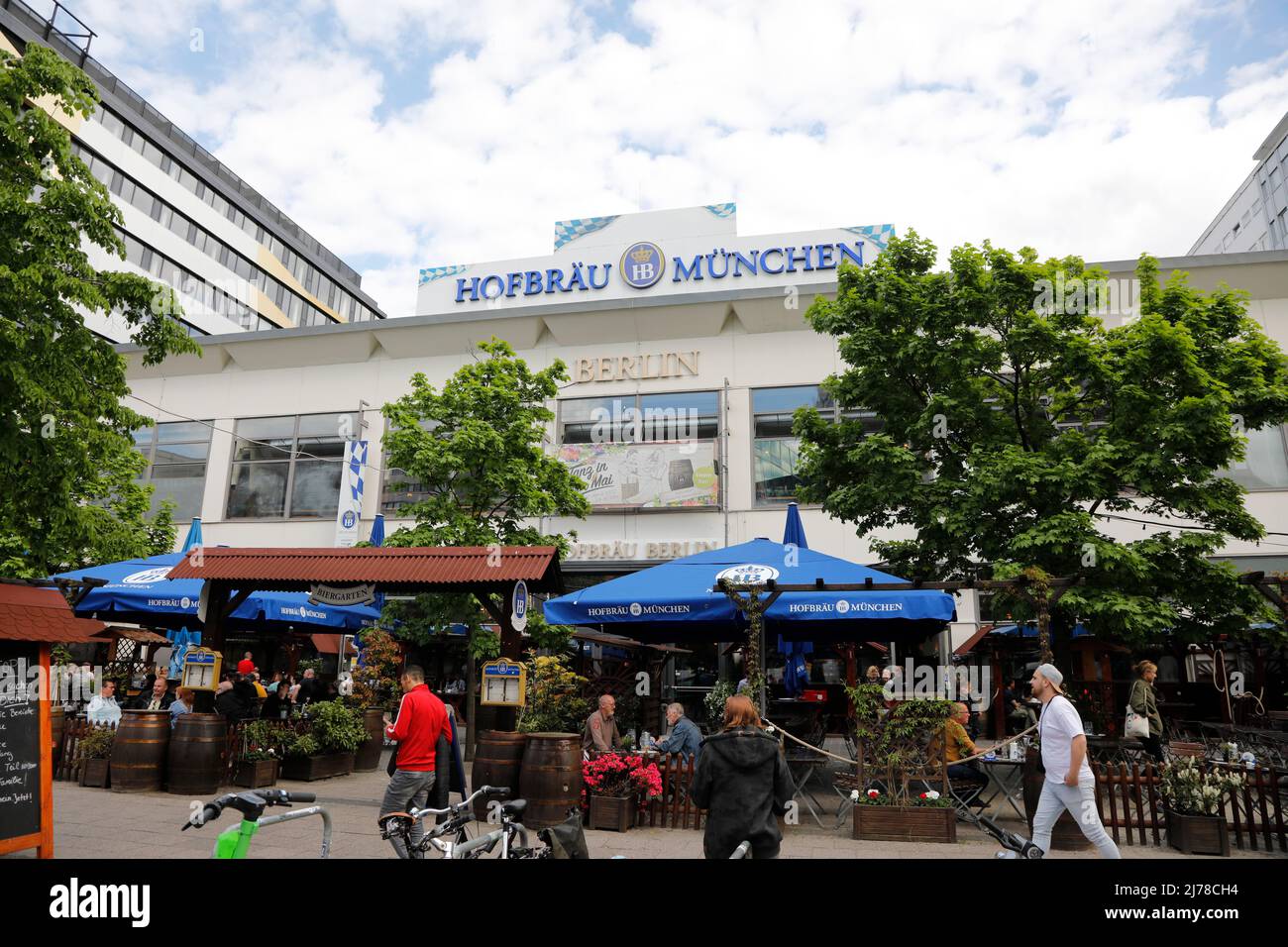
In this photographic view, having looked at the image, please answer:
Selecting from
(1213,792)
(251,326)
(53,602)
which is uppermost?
(251,326)

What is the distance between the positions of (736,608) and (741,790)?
18.7 ft

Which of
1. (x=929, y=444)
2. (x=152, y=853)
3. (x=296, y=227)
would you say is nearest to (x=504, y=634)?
(x=152, y=853)

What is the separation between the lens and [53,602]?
6.98 meters

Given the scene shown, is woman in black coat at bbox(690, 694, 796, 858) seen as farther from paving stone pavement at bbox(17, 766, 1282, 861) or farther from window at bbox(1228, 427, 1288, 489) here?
window at bbox(1228, 427, 1288, 489)

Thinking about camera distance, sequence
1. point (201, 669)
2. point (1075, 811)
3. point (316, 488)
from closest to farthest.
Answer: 1. point (1075, 811)
2. point (201, 669)
3. point (316, 488)

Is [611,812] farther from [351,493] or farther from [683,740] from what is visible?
[351,493]

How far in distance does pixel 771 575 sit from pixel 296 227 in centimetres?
→ 5938

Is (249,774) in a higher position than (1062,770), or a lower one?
lower

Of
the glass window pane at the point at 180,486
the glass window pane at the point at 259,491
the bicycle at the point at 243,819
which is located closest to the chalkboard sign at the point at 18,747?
the bicycle at the point at 243,819

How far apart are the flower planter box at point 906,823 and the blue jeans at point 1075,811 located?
1951 mm

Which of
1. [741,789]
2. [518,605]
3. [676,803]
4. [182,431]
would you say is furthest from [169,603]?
[182,431]

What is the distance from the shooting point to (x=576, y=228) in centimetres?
2648

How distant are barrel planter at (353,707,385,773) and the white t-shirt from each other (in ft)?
34.6
